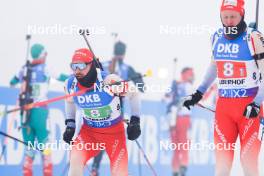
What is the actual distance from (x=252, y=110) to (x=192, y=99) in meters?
0.69

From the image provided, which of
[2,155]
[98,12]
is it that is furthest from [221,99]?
[98,12]

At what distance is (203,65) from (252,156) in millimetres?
6328

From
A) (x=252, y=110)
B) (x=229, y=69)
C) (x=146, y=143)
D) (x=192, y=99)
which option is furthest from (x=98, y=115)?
(x=146, y=143)

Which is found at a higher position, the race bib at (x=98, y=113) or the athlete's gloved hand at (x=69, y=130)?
the race bib at (x=98, y=113)

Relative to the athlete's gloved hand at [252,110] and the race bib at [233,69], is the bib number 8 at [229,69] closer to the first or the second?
the race bib at [233,69]

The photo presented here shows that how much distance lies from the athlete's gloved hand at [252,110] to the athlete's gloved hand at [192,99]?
63cm

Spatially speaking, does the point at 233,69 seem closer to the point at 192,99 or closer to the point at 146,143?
the point at 192,99

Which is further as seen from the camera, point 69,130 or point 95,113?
point 69,130

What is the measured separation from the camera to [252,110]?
5.66 metres

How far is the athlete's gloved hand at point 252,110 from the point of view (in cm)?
566

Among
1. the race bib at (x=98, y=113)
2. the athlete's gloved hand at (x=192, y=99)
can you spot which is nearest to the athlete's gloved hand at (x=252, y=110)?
the athlete's gloved hand at (x=192, y=99)

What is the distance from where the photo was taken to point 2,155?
894 cm

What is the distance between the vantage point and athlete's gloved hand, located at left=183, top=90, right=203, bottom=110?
20.4 feet

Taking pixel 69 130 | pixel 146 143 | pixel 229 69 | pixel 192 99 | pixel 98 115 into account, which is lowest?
pixel 146 143
